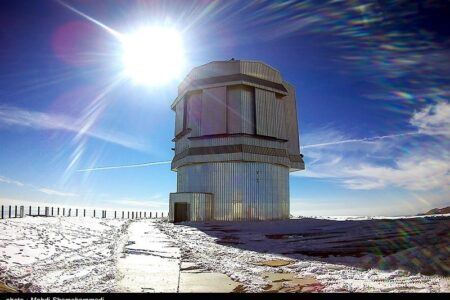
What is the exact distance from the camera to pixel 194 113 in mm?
31984

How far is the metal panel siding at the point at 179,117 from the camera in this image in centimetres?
3412

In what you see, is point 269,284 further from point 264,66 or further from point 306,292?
point 264,66

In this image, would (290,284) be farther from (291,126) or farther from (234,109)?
(291,126)

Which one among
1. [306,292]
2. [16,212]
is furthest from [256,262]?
[16,212]

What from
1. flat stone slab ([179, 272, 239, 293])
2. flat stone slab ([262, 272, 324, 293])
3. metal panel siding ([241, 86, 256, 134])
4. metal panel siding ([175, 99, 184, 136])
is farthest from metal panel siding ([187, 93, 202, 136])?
flat stone slab ([262, 272, 324, 293])

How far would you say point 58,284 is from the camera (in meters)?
5.75

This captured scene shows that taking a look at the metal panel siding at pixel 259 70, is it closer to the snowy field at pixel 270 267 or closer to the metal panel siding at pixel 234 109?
the metal panel siding at pixel 234 109

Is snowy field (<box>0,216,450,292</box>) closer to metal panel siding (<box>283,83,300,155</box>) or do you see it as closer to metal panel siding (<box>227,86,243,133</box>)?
metal panel siding (<box>227,86,243,133</box>)

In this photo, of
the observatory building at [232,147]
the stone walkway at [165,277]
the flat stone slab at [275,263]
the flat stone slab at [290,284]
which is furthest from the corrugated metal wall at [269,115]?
the flat stone slab at [290,284]

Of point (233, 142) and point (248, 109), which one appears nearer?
point (233, 142)

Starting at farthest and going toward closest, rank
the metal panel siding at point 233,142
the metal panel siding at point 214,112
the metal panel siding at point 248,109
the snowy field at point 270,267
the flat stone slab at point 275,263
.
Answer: the metal panel siding at point 214,112, the metal panel siding at point 248,109, the metal panel siding at point 233,142, the flat stone slab at point 275,263, the snowy field at point 270,267

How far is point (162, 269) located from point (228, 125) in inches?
931

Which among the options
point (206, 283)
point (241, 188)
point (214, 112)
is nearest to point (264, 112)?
point (214, 112)

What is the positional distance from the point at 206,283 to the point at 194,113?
88.6ft
